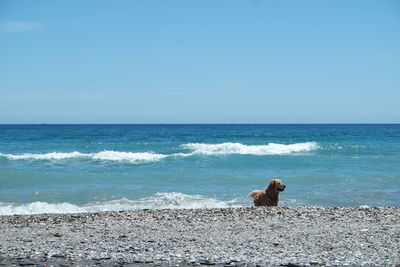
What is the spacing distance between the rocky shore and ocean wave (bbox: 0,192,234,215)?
→ 1.87 meters

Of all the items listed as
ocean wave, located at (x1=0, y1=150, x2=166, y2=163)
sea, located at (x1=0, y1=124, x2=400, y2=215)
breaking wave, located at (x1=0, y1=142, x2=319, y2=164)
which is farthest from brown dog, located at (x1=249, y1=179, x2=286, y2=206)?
ocean wave, located at (x1=0, y1=150, x2=166, y2=163)

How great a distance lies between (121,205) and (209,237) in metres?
5.30

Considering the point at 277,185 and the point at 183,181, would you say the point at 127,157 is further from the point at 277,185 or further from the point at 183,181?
the point at 277,185

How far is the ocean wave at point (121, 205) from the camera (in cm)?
1108

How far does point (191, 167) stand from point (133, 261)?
1407cm

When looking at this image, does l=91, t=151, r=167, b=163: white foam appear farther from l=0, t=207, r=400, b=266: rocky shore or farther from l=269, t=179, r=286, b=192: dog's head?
l=0, t=207, r=400, b=266: rocky shore

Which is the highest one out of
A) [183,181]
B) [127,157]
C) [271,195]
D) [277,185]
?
[277,185]

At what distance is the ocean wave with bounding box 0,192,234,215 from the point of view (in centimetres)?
1108

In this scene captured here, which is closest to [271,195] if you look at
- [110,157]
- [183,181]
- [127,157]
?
[183,181]

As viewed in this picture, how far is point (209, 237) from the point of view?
6699 millimetres

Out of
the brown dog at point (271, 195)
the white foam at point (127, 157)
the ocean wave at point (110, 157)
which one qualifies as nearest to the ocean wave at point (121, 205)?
the brown dog at point (271, 195)

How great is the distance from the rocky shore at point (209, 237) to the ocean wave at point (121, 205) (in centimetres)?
187

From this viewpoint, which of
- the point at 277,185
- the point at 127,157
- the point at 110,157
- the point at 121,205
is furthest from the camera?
the point at 127,157

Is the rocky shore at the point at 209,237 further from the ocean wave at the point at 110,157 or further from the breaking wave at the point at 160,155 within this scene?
the ocean wave at the point at 110,157
